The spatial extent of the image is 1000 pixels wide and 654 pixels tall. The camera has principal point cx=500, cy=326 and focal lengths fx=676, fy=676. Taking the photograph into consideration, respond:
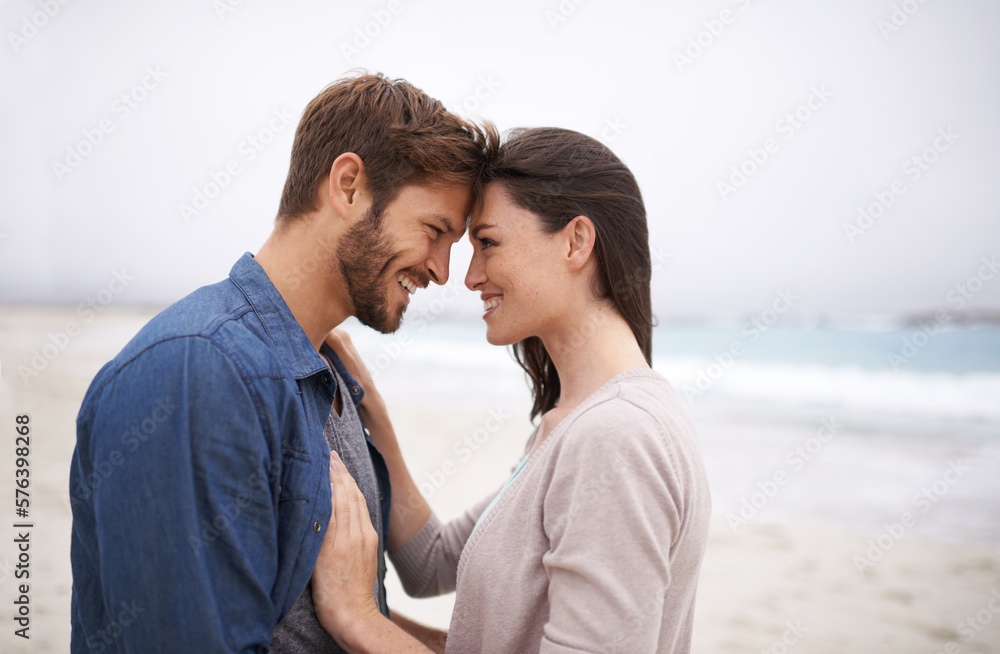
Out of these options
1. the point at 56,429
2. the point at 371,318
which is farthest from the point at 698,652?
the point at 56,429

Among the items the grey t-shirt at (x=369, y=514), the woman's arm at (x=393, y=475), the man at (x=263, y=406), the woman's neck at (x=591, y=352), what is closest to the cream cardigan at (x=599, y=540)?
the woman's neck at (x=591, y=352)

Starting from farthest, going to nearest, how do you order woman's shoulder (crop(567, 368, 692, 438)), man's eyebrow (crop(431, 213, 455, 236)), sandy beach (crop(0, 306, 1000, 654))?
sandy beach (crop(0, 306, 1000, 654)), man's eyebrow (crop(431, 213, 455, 236)), woman's shoulder (crop(567, 368, 692, 438))

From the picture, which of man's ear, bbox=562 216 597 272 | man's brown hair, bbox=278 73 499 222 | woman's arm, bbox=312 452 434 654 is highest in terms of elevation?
man's brown hair, bbox=278 73 499 222

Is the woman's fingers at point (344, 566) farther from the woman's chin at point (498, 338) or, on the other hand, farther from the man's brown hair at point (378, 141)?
the man's brown hair at point (378, 141)

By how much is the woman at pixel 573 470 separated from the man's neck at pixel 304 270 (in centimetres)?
44

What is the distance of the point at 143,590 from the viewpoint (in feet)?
5.10

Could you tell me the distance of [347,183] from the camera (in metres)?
2.15

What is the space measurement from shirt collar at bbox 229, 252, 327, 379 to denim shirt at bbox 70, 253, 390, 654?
0.07 metres

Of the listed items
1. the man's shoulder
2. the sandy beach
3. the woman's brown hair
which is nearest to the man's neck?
the man's shoulder

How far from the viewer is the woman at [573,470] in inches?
62.8

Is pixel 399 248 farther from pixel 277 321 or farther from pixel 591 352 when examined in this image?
pixel 591 352

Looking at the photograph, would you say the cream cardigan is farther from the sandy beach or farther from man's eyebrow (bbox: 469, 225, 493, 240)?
the sandy beach

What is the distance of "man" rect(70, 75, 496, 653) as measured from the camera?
1.56 m

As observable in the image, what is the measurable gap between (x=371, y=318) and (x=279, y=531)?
78 cm
